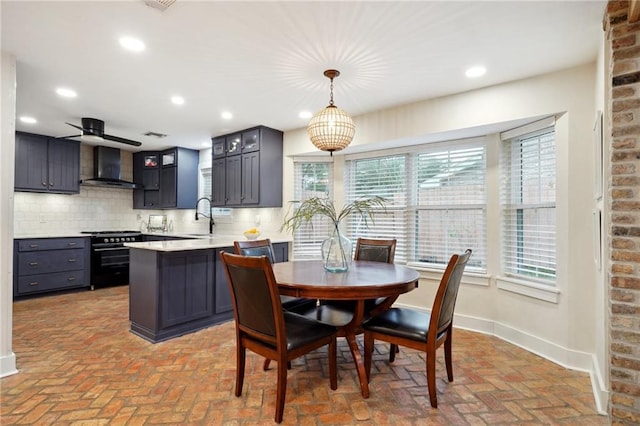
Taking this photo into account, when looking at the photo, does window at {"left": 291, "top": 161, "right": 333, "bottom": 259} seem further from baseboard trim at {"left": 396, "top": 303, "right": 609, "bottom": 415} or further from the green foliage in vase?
baseboard trim at {"left": 396, "top": 303, "right": 609, "bottom": 415}

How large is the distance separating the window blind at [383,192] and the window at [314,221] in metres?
0.31

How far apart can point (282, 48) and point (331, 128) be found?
688 mm

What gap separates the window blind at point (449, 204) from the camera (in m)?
3.57

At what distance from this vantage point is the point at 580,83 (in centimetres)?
262

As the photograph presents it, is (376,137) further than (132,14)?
Yes

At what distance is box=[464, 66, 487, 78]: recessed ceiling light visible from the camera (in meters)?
2.73

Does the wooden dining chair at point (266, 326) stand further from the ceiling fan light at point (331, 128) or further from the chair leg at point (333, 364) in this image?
the ceiling fan light at point (331, 128)

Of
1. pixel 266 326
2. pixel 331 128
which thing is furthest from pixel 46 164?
pixel 266 326

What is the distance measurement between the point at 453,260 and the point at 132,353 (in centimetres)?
276

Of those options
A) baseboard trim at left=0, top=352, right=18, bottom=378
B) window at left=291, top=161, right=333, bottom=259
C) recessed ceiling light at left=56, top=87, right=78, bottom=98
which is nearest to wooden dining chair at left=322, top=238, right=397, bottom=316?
window at left=291, top=161, right=333, bottom=259

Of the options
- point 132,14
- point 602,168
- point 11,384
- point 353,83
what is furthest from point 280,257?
point 602,168

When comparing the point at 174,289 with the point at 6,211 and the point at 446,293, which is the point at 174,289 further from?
the point at 446,293

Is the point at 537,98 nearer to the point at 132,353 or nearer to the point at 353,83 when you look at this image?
the point at 353,83

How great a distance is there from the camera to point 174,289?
10.8 ft
